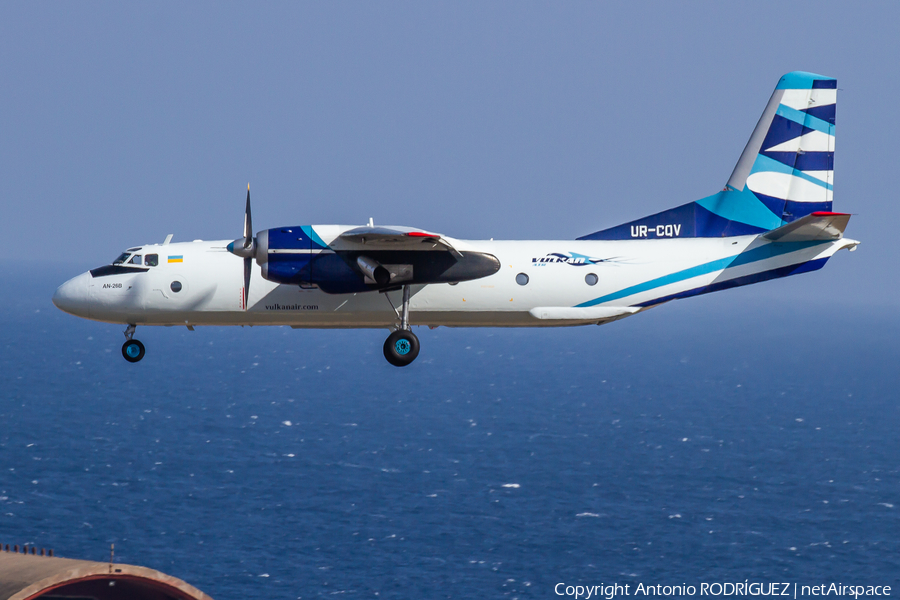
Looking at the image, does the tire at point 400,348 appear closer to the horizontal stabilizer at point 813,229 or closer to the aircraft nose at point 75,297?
the aircraft nose at point 75,297

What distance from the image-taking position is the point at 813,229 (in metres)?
30.6

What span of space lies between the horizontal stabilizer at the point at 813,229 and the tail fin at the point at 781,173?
7.80ft

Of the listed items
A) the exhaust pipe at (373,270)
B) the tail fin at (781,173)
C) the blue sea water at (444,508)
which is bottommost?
the blue sea water at (444,508)

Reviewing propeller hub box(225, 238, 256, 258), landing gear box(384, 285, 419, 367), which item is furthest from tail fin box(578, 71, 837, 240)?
propeller hub box(225, 238, 256, 258)

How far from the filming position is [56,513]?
149 m

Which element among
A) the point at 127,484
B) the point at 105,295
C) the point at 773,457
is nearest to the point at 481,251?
the point at 105,295

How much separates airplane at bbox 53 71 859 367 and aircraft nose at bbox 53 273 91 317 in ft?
0.14

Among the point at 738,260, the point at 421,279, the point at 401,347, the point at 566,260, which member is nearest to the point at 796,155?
the point at 738,260

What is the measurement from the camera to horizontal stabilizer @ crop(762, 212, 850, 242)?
29328 mm

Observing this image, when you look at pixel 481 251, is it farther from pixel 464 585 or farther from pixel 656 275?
pixel 464 585

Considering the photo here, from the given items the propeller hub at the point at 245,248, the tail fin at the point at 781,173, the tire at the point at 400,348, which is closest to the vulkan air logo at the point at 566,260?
the tail fin at the point at 781,173

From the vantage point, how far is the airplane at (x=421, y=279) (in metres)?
29.7

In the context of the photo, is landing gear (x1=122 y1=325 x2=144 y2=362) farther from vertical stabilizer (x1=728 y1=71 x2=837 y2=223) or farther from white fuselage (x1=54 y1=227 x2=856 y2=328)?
vertical stabilizer (x1=728 y1=71 x2=837 y2=223)

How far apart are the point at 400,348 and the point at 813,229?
14.1 metres
